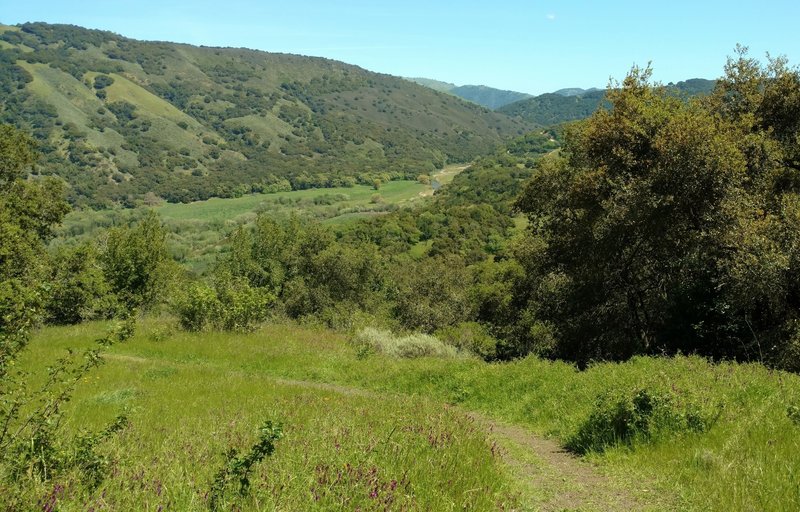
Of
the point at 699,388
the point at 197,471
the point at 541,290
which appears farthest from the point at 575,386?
the point at 541,290

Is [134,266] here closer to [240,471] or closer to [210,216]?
[240,471]

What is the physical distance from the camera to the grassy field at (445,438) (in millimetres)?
4496

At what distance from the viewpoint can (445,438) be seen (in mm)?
6129

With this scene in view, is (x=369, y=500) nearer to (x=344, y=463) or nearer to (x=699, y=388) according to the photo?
(x=344, y=463)

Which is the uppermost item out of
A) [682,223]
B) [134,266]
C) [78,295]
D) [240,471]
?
[682,223]

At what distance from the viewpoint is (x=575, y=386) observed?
11.1 meters

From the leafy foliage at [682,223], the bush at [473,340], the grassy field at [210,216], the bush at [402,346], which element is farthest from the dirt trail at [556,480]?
the grassy field at [210,216]

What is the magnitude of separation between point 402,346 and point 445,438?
1320 cm

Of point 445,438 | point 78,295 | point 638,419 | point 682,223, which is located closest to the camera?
point 445,438

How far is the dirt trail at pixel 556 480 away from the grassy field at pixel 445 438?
1.8 inches

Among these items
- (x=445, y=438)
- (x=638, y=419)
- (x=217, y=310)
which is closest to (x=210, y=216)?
(x=217, y=310)

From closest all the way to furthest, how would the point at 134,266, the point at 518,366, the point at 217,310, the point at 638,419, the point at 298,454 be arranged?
the point at 298,454
the point at 638,419
the point at 518,366
the point at 217,310
the point at 134,266

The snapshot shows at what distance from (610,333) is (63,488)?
18439 millimetres

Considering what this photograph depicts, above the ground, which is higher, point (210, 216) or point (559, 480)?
point (559, 480)
